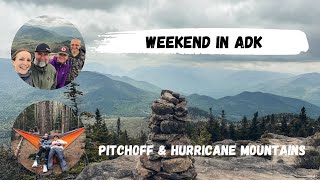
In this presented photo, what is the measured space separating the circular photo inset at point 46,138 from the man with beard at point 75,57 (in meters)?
3.05

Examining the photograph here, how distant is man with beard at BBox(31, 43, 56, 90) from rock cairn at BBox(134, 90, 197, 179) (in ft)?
30.1

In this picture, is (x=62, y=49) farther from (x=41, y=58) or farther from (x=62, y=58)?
(x=41, y=58)

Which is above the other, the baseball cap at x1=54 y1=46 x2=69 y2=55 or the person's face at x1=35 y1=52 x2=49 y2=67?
the baseball cap at x1=54 y1=46 x2=69 y2=55

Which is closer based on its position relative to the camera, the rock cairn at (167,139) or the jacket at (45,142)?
the jacket at (45,142)

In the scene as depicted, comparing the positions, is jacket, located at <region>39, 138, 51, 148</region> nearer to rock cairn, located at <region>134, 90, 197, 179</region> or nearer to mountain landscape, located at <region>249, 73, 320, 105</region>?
rock cairn, located at <region>134, 90, 197, 179</region>

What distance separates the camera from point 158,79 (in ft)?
113

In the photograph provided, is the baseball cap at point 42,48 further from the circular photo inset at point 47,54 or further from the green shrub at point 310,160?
the green shrub at point 310,160

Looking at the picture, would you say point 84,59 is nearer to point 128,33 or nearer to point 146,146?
point 128,33

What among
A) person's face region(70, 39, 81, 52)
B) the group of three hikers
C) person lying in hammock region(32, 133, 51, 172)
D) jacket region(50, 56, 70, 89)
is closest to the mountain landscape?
person's face region(70, 39, 81, 52)

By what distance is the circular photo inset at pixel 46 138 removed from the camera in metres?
20.5

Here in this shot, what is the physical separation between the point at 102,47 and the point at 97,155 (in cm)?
855

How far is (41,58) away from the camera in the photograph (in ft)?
61.8

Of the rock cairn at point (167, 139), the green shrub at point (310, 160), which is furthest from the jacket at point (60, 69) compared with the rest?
the green shrub at point (310, 160)

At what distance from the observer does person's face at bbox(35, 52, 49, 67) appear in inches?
736
